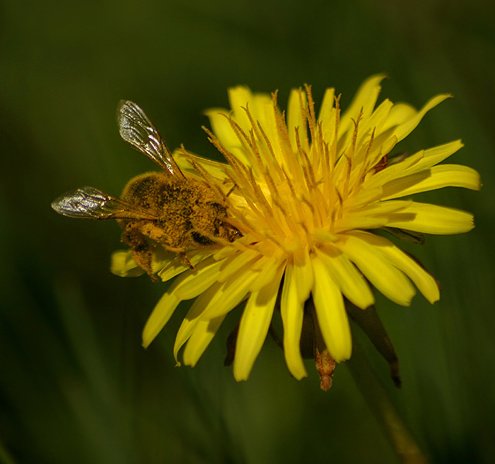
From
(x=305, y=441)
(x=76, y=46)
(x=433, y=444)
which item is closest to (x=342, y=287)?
(x=433, y=444)

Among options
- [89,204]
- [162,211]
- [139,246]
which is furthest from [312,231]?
[89,204]

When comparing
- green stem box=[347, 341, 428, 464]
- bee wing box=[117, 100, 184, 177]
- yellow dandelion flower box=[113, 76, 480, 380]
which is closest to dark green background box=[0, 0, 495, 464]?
green stem box=[347, 341, 428, 464]

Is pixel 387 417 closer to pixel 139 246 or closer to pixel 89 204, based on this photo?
pixel 139 246

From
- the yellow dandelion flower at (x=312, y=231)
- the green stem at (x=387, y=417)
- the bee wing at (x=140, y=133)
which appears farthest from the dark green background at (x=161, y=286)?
the bee wing at (x=140, y=133)

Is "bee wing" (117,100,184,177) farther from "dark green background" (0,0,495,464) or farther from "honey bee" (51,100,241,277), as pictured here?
"dark green background" (0,0,495,464)

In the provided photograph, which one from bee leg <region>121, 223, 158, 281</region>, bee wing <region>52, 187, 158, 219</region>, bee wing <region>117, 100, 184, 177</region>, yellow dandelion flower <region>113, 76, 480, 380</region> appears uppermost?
bee wing <region>117, 100, 184, 177</region>

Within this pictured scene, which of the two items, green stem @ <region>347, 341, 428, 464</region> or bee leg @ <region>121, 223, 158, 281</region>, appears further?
bee leg @ <region>121, 223, 158, 281</region>
